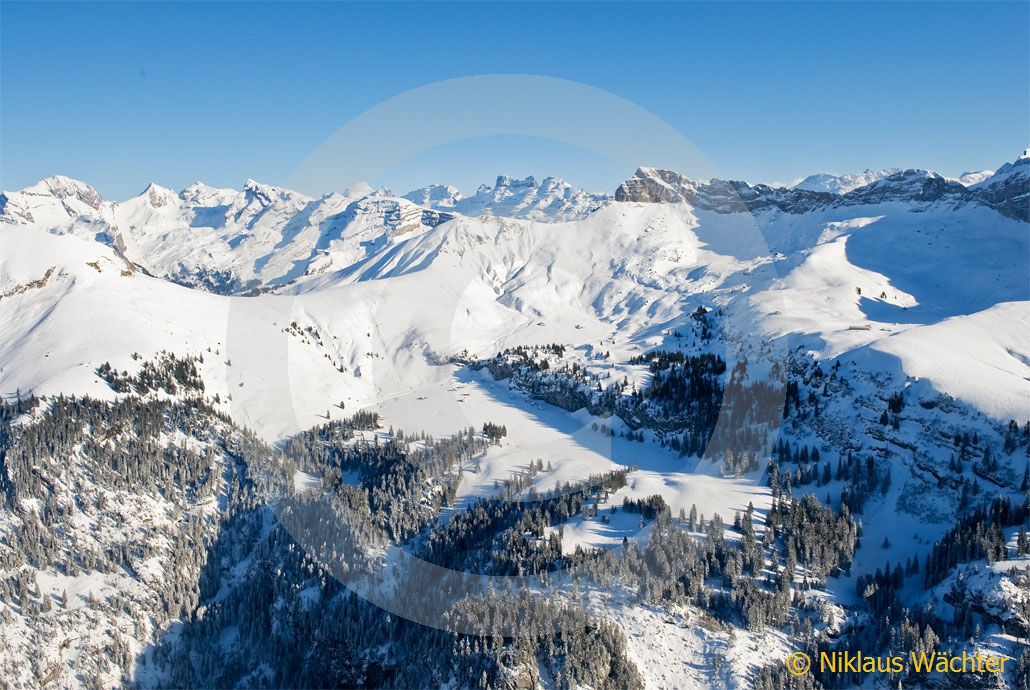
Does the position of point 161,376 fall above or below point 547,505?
above

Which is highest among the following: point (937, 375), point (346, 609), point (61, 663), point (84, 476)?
point (937, 375)

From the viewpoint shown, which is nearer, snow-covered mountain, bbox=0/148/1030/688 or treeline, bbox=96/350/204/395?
snow-covered mountain, bbox=0/148/1030/688

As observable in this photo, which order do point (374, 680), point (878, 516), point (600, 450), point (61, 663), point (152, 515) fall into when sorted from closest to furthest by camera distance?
point (374, 680), point (61, 663), point (878, 516), point (152, 515), point (600, 450)

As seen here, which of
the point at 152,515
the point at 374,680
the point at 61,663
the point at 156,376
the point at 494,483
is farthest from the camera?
the point at 156,376

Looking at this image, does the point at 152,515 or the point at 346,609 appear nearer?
the point at 346,609

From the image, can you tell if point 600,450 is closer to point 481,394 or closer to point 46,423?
point 481,394

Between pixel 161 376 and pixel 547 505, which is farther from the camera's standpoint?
pixel 161 376

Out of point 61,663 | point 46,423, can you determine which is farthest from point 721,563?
point 46,423

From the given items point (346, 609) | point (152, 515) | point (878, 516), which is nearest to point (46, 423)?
point (152, 515)

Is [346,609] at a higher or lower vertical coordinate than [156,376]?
lower

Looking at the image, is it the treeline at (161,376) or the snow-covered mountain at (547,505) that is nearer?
the snow-covered mountain at (547,505)
